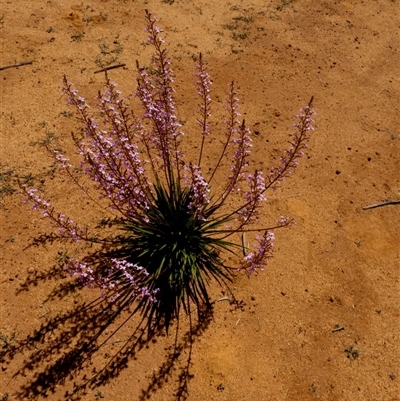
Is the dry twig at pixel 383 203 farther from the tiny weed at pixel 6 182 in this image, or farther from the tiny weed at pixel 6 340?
the tiny weed at pixel 6 182

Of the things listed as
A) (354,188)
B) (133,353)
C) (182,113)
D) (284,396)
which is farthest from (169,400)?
(182,113)

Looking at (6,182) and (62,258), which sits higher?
(6,182)

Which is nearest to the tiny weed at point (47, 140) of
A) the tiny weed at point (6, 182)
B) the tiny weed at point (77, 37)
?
the tiny weed at point (6, 182)

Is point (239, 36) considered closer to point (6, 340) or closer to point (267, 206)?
point (267, 206)

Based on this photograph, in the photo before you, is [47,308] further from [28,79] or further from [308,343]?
[28,79]

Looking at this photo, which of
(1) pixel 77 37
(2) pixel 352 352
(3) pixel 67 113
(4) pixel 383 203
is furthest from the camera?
(1) pixel 77 37

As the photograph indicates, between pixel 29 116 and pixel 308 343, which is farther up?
pixel 29 116

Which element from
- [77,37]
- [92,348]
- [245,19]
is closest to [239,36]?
[245,19]

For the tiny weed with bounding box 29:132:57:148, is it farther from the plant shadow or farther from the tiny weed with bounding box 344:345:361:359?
the tiny weed with bounding box 344:345:361:359
